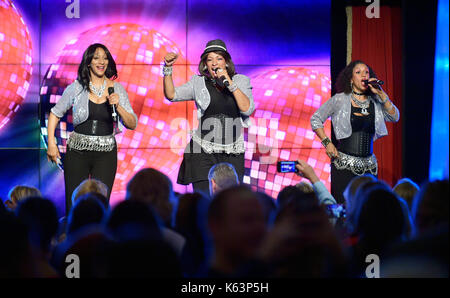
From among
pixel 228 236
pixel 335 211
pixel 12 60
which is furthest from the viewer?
pixel 12 60

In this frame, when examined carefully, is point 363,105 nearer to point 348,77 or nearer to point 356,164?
point 348,77

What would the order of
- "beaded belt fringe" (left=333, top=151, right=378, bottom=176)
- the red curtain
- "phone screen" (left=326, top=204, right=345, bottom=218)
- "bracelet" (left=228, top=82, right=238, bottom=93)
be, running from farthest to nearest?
the red curtain < "beaded belt fringe" (left=333, top=151, right=378, bottom=176) < "bracelet" (left=228, top=82, right=238, bottom=93) < "phone screen" (left=326, top=204, right=345, bottom=218)

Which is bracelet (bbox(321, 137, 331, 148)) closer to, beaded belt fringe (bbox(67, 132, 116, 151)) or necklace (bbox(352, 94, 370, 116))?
necklace (bbox(352, 94, 370, 116))

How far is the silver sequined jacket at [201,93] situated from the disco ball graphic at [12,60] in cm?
194

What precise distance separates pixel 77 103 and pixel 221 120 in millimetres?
1043

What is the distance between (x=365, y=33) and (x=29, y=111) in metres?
3.19

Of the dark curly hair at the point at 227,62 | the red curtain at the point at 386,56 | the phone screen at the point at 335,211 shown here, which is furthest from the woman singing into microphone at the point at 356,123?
the phone screen at the point at 335,211

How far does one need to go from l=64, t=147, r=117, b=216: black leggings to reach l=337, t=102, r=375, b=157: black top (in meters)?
1.72

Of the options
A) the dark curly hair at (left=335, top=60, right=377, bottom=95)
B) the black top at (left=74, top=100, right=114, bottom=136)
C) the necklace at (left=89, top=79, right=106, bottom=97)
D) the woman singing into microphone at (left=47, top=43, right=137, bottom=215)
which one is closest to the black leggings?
the woman singing into microphone at (left=47, top=43, right=137, bottom=215)

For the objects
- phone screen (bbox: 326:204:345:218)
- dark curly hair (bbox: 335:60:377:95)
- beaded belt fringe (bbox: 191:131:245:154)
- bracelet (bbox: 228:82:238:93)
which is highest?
dark curly hair (bbox: 335:60:377:95)

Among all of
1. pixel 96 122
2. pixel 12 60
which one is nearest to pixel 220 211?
pixel 96 122

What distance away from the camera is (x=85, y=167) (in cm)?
400

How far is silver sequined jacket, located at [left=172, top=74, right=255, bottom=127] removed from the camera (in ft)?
12.8

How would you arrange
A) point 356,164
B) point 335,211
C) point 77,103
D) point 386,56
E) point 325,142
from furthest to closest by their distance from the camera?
1. point 386,56
2. point 325,142
3. point 356,164
4. point 77,103
5. point 335,211
